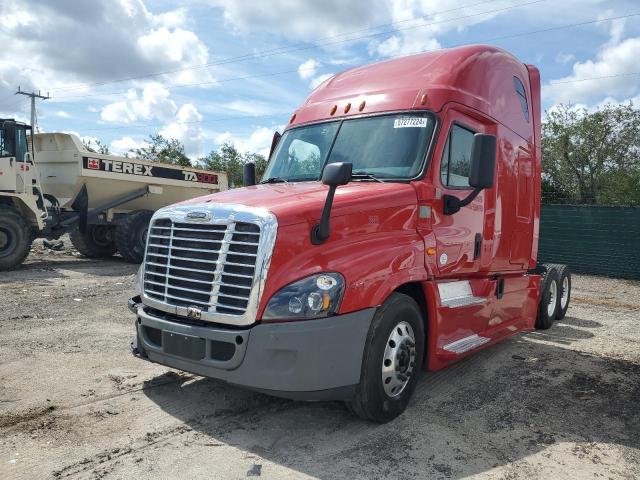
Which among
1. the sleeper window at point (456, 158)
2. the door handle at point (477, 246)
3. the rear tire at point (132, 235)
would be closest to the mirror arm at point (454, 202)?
the sleeper window at point (456, 158)

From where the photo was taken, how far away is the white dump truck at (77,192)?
1262 cm

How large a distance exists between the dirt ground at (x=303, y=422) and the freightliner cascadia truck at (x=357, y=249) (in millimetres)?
397

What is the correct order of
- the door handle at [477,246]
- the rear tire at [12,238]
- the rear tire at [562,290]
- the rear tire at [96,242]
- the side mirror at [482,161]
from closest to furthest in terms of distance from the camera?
the side mirror at [482,161] → the door handle at [477,246] → the rear tire at [562,290] → the rear tire at [12,238] → the rear tire at [96,242]

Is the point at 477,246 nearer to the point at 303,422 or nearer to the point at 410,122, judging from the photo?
the point at 410,122

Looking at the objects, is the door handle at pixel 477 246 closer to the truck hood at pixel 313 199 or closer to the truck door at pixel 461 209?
the truck door at pixel 461 209

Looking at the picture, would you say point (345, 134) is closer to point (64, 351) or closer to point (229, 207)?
point (229, 207)

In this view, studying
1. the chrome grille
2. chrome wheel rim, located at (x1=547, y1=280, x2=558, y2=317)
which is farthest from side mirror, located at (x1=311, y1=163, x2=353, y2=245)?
chrome wheel rim, located at (x1=547, y1=280, x2=558, y2=317)

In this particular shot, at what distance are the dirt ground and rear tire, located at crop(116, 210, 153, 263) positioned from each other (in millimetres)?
7742

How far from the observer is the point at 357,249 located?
401cm

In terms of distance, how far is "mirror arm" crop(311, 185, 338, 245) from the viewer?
3.88 metres

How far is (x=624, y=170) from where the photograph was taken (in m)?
31.1

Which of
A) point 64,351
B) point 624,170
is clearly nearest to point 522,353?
point 64,351

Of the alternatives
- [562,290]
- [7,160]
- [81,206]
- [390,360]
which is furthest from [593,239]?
[7,160]

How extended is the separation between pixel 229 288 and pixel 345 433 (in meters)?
1.41
